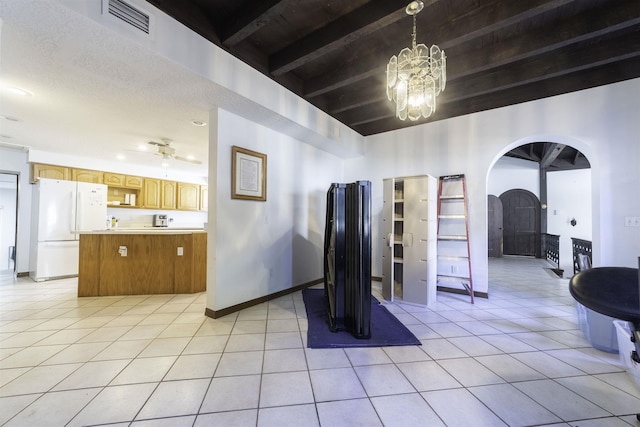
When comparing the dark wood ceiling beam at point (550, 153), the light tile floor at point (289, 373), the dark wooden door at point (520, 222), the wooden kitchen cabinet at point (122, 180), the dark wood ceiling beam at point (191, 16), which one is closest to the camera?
the light tile floor at point (289, 373)

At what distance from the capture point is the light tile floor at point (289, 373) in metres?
1.43

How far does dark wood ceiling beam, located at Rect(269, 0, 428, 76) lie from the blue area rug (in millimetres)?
2879

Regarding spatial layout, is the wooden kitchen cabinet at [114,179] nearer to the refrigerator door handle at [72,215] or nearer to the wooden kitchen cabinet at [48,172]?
the wooden kitchen cabinet at [48,172]

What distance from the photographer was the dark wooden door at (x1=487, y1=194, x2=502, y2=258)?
776 centimetres

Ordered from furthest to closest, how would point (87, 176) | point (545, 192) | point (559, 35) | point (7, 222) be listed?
point (545, 192) < point (7, 222) < point (87, 176) < point (559, 35)

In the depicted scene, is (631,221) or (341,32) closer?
(341,32)

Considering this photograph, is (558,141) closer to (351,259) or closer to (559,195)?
(351,259)

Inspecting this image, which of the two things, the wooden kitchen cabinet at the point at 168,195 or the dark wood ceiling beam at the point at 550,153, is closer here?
the dark wood ceiling beam at the point at 550,153

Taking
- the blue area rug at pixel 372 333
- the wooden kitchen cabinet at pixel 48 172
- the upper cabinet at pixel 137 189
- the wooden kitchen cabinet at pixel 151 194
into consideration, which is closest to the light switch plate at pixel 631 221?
the blue area rug at pixel 372 333

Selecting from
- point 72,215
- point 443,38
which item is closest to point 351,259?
point 443,38

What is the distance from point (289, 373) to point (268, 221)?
82.3 inches

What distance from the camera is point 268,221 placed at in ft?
11.6

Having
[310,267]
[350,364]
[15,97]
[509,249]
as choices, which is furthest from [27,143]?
[509,249]

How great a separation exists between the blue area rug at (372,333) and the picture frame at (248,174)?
1694 millimetres
